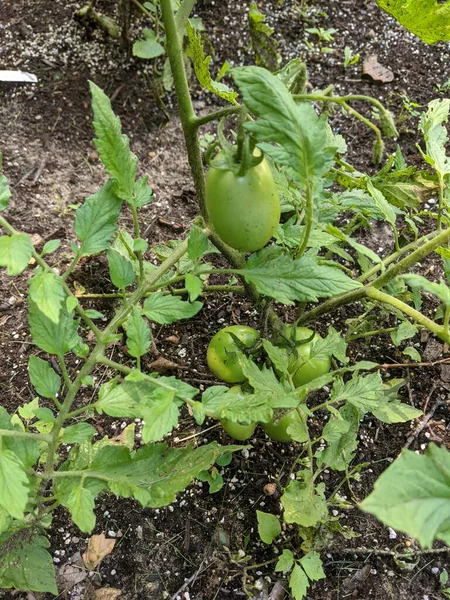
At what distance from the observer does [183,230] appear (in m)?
1.99

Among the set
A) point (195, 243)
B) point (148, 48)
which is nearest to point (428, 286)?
point (195, 243)

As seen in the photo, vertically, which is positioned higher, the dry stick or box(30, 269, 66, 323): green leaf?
box(30, 269, 66, 323): green leaf

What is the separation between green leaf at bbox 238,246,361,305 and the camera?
1.04m

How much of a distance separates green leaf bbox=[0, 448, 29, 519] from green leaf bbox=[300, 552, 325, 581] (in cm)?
69

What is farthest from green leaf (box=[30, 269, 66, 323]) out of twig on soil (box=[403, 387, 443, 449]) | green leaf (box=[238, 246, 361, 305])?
twig on soil (box=[403, 387, 443, 449])

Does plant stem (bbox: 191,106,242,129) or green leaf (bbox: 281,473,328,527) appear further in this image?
green leaf (bbox: 281,473,328,527)

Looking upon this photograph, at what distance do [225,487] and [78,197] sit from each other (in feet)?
3.84

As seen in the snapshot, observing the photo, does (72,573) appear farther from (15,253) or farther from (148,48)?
(148,48)

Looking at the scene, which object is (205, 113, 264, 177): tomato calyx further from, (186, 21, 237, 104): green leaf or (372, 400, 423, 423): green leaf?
(372, 400, 423, 423): green leaf

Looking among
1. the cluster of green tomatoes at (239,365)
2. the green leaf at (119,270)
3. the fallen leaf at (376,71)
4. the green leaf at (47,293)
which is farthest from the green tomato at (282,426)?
the fallen leaf at (376,71)

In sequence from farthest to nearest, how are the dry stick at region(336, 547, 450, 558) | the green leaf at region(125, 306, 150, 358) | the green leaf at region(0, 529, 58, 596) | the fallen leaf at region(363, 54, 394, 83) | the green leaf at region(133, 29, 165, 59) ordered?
the fallen leaf at region(363, 54, 394, 83)
the green leaf at region(133, 29, 165, 59)
the dry stick at region(336, 547, 450, 558)
the green leaf at region(0, 529, 58, 596)
the green leaf at region(125, 306, 150, 358)

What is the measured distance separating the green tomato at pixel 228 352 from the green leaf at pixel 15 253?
0.62 meters

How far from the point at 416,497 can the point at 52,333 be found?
68 centimetres

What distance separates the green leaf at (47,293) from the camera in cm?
89
